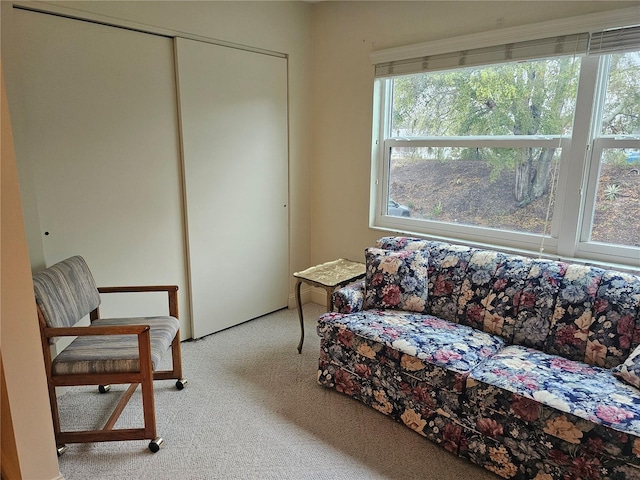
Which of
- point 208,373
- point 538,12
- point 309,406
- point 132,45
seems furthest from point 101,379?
point 538,12

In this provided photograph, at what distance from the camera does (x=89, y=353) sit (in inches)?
75.9

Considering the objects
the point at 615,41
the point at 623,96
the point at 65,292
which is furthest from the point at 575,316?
the point at 65,292

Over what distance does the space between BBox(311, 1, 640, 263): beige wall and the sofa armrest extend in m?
0.85

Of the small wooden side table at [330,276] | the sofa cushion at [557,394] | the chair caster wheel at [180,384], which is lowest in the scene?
the chair caster wheel at [180,384]

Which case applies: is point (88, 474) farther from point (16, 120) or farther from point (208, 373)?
point (16, 120)

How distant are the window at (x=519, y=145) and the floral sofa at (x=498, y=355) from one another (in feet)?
1.22

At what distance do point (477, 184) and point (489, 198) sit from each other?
13 cm

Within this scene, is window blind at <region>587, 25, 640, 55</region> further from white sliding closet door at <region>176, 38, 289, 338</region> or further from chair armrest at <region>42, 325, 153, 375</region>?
chair armrest at <region>42, 325, 153, 375</region>

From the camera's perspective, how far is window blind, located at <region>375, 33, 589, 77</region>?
227cm

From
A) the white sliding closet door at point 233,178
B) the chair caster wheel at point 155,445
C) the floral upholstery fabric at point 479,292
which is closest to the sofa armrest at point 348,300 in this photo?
the floral upholstery fabric at point 479,292

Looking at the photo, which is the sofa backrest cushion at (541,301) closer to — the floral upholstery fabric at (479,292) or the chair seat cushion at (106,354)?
the floral upholstery fabric at (479,292)

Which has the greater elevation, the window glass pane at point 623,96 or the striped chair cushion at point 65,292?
the window glass pane at point 623,96

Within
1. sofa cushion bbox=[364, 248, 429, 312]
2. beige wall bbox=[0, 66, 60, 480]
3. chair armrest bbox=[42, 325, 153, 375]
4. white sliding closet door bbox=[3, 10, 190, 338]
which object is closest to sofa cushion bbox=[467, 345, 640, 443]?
sofa cushion bbox=[364, 248, 429, 312]

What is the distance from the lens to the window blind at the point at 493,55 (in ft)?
7.46
